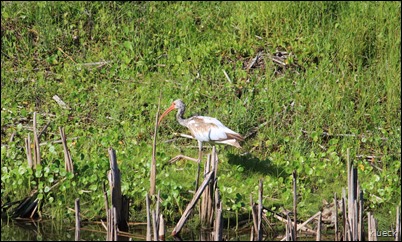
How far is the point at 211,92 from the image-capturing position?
419 inches

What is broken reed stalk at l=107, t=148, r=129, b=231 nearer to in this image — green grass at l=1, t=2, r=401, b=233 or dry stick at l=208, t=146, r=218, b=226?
green grass at l=1, t=2, r=401, b=233

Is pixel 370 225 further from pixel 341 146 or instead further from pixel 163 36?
pixel 163 36

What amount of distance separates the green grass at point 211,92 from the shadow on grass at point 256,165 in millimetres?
18

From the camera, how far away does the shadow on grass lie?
9.13m

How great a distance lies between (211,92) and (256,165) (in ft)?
5.26

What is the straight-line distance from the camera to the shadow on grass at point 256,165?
360 inches

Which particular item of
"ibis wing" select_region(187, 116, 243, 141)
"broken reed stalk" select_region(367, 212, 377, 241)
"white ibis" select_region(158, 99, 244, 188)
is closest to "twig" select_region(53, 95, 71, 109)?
"white ibis" select_region(158, 99, 244, 188)

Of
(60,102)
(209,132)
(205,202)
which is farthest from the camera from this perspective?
(60,102)

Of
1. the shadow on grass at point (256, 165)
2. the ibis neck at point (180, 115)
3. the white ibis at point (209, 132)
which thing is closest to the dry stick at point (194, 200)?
the white ibis at point (209, 132)

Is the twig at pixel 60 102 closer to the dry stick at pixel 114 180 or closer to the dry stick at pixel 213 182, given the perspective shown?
the dry stick at pixel 114 180

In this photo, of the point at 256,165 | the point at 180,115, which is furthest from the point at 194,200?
the point at 180,115

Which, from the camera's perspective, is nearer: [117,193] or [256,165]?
[117,193]

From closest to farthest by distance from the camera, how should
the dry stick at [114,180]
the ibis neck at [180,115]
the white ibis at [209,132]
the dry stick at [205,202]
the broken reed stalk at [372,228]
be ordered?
the broken reed stalk at [372,228] < the dry stick at [114,180] < the dry stick at [205,202] < the white ibis at [209,132] < the ibis neck at [180,115]

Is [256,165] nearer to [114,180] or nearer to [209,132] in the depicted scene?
[209,132]
